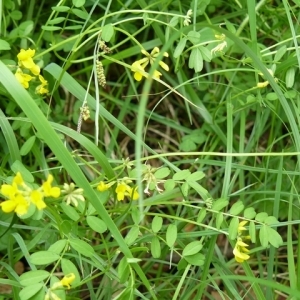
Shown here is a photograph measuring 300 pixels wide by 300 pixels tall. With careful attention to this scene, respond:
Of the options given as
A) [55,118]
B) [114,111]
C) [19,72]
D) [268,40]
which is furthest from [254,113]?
[19,72]

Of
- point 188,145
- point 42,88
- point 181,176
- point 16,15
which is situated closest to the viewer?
point 181,176

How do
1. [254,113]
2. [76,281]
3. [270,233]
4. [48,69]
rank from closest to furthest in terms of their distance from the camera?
[76,281], [270,233], [48,69], [254,113]

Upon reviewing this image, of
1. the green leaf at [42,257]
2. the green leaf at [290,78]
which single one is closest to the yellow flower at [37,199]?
the green leaf at [42,257]

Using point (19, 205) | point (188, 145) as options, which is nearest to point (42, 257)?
point (19, 205)

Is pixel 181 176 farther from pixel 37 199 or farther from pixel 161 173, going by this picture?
pixel 37 199

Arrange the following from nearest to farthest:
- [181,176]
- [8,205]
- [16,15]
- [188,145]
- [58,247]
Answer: [8,205] < [58,247] < [181,176] < [16,15] < [188,145]

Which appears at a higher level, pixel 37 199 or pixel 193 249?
pixel 37 199

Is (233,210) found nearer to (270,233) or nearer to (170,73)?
(270,233)
